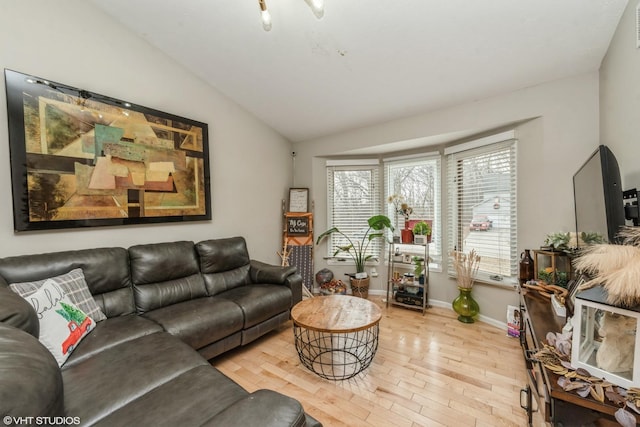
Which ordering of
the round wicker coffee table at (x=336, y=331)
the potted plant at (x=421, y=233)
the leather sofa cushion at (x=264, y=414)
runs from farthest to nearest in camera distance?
Result: 1. the potted plant at (x=421, y=233)
2. the round wicker coffee table at (x=336, y=331)
3. the leather sofa cushion at (x=264, y=414)

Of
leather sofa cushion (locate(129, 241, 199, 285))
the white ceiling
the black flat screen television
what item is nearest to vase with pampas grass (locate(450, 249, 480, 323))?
the black flat screen television

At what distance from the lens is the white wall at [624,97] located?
1.49 metres

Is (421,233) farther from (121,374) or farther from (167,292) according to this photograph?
(121,374)

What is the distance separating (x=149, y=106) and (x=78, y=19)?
78cm

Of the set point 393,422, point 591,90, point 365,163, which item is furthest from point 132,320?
point 591,90

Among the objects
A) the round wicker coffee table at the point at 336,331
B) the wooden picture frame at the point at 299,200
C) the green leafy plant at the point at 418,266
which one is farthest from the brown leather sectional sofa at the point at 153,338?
the green leafy plant at the point at 418,266

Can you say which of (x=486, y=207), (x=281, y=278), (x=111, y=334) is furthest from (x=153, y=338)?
Result: (x=486, y=207)

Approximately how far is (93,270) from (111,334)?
2.11 feet

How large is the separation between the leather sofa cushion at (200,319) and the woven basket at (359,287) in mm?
1907

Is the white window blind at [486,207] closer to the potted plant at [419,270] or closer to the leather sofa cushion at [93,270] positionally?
the potted plant at [419,270]

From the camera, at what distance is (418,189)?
12.0 feet

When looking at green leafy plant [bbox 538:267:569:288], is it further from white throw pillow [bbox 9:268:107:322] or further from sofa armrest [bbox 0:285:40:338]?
white throw pillow [bbox 9:268:107:322]

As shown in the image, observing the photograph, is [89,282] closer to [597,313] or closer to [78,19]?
[78,19]

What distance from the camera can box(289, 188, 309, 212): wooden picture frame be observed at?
13.6 feet
